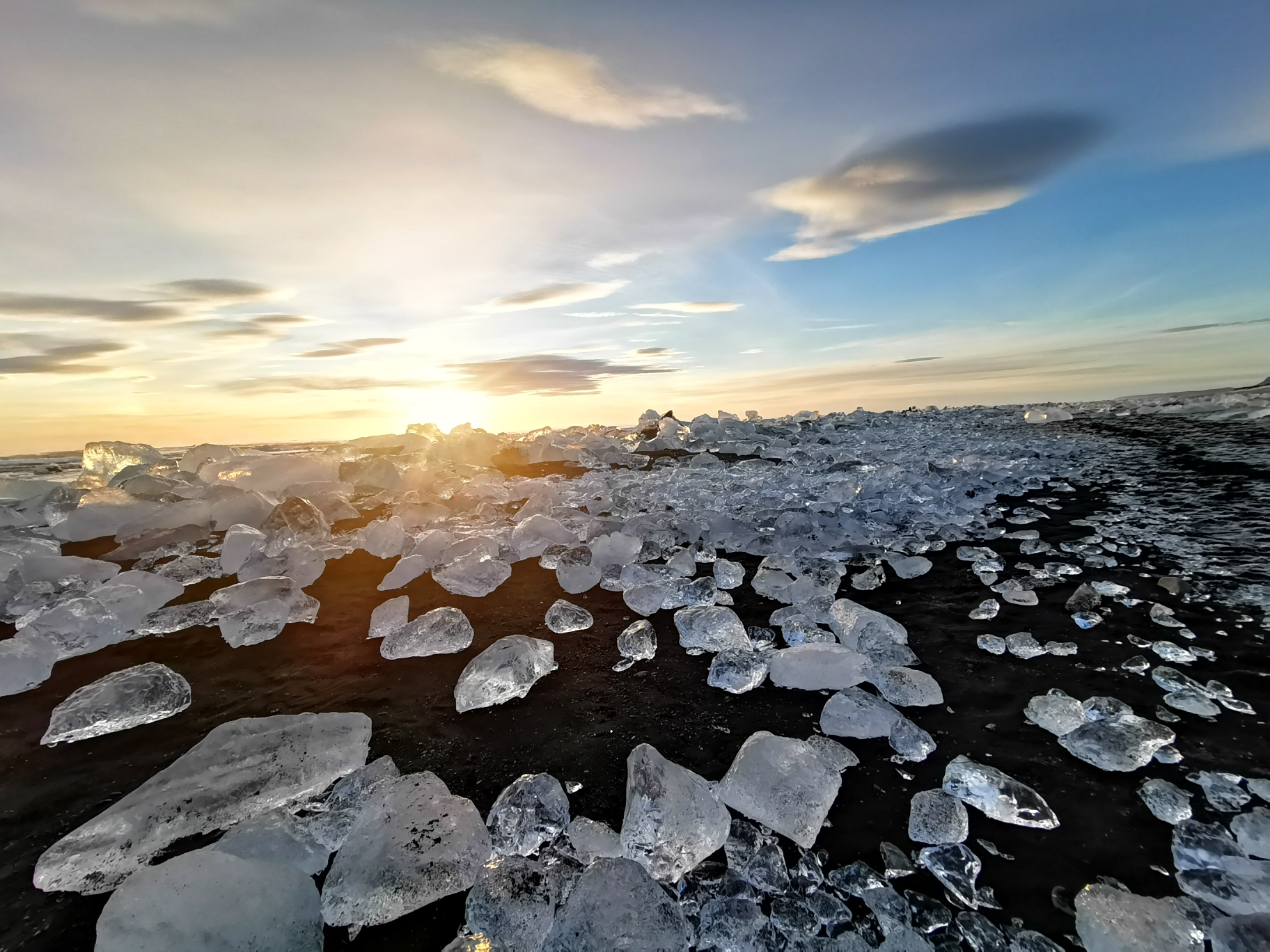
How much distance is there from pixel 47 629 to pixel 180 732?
46.8 inches

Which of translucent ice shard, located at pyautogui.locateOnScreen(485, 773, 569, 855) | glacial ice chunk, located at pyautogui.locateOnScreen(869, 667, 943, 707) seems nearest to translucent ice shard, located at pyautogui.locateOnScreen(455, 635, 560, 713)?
translucent ice shard, located at pyautogui.locateOnScreen(485, 773, 569, 855)

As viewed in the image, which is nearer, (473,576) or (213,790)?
(213,790)

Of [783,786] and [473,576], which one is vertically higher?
[473,576]

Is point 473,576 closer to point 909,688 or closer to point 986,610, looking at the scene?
point 909,688

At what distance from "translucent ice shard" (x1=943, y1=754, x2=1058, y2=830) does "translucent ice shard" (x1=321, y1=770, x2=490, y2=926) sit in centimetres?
125

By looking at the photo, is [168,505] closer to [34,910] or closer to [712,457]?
[34,910]

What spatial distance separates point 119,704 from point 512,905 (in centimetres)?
170

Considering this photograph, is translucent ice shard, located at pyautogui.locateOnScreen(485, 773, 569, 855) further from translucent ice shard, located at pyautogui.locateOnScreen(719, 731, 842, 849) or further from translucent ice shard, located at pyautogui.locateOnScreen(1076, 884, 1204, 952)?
translucent ice shard, located at pyautogui.locateOnScreen(1076, 884, 1204, 952)

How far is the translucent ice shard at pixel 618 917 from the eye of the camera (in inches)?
43.6

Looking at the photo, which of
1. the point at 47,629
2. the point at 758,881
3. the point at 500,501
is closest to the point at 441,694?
the point at 758,881

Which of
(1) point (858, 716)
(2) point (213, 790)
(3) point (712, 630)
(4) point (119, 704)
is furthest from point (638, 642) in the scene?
(4) point (119, 704)

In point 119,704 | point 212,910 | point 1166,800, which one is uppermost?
point 119,704

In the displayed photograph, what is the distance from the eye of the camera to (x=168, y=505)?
4.15 metres

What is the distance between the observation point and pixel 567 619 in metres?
2.56
